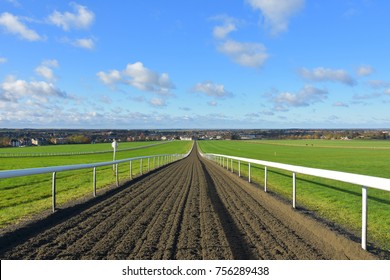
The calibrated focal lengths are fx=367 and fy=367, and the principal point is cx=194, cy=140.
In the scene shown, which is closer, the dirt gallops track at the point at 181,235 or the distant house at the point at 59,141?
the dirt gallops track at the point at 181,235

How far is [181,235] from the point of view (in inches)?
238

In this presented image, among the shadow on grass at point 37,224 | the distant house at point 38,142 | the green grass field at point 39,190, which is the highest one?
the shadow on grass at point 37,224

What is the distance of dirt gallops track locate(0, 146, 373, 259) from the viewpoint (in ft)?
16.3

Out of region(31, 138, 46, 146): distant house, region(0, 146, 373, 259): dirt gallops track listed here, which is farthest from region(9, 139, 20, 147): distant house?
region(0, 146, 373, 259): dirt gallops track

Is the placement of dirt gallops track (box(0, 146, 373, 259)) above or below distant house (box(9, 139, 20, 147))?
above

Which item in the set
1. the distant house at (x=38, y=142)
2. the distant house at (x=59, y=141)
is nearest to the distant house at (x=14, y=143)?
the distant house at (x=38, y=142)

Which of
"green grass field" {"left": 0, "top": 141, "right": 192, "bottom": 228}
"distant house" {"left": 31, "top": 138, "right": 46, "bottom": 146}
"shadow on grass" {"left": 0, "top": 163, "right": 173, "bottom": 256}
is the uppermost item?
"shadow on grass" {"left": 0, "top": 163, "right": 173, "bottom": 256}

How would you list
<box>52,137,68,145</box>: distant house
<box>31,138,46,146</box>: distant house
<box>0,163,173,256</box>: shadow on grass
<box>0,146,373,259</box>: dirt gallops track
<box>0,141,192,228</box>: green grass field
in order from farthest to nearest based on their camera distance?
1. <box>52,137,68,145</box>: distant house
2. <box>31,138,46,146</box>: distant house
3. <box>0,141,192,228</box>: green grass field
4. <box>0,163,173,256</box>: shadow on grass
5. <box>0,146,373,259</box>: dirt gallops track

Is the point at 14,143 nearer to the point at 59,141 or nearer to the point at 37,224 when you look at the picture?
the point at 59,141

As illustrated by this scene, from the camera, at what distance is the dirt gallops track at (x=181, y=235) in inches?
196

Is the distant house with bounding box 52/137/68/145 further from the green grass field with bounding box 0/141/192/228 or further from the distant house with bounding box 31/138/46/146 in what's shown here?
the green grass field with bounding box 0/141/192/228

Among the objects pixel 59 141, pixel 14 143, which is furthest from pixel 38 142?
pixel 14 143

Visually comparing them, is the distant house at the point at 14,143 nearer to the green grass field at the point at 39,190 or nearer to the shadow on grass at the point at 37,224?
the green grass field at the point at 39,190
